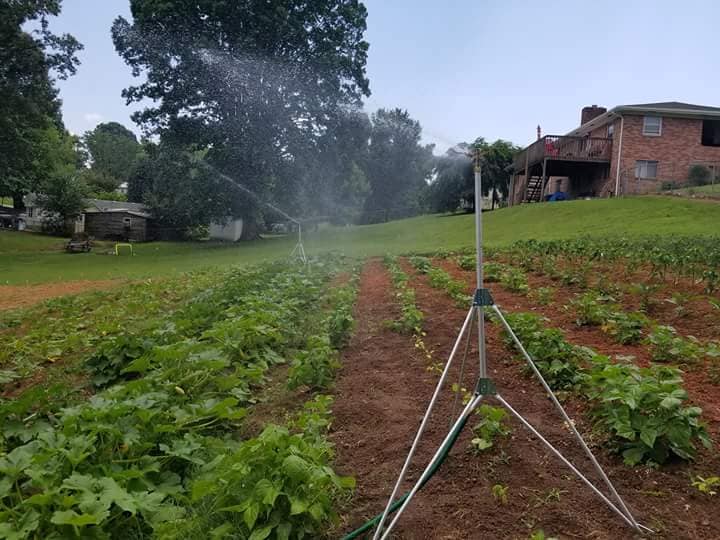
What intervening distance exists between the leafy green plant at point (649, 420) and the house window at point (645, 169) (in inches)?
913

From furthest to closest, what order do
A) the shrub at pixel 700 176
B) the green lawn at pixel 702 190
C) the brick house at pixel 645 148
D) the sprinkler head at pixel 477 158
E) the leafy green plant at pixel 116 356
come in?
1. the brick house at pixel 645 148
2. the shrub at pixel 700 176
3. the green lawn at pixel 702 190
4. the leafy green plant at pixel 116 356
5. the sprinkler head at pixel 477 158

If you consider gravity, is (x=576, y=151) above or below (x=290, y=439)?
above

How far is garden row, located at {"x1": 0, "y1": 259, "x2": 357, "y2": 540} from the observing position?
76.4 inches

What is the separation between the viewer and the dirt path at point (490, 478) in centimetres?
202

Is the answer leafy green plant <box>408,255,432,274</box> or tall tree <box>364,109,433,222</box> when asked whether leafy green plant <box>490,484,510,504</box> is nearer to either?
leafy green plant <box>408,255,432,274</box>

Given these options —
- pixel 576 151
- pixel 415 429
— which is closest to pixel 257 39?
pixel 576 151

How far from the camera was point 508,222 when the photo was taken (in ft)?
67.0

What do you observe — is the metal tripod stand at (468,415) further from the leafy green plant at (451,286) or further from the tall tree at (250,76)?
the tall tree at (250,76)

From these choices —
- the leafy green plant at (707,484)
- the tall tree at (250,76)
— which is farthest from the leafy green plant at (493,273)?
the tall tree at (250,76)

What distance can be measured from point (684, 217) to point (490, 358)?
14316mm

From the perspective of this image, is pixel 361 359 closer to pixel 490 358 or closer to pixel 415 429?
pixel 490 358

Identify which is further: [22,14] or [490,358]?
[22,14]

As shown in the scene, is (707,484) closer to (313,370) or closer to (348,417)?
(348,417)

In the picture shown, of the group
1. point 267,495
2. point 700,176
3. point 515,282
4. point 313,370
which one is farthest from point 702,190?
point 267,495
